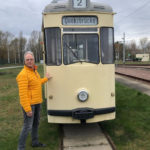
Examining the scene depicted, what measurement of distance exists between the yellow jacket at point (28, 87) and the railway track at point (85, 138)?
1.42m

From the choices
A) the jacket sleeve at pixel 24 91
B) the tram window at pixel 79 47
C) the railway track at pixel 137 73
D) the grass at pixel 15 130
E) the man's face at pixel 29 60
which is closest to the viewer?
the jacket sleeve at pixel 24 91

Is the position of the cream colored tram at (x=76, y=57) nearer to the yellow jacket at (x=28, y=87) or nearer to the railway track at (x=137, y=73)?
the yellow jacket at (x=28, y=87)

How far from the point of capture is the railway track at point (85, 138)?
4.57 meters

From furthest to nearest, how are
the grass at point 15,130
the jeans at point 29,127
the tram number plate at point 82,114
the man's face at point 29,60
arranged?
1. the grass at point 15,130
2. the tram number plate at point 82,114
3. the jeans at point 29,127
4. the man's face at point 29,60

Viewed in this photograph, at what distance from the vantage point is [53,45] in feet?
15.5

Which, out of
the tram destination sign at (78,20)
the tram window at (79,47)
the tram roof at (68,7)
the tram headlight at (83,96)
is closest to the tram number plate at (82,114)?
the tram headlight at (83,96)

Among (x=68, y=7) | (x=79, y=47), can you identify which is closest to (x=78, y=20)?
(x=68, y=7)

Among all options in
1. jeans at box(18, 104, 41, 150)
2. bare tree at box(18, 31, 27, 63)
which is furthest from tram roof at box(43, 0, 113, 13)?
bare tree at box(18, 31, 27, 63)

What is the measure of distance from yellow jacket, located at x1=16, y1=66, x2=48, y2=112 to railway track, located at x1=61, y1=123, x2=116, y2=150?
1.42 metres

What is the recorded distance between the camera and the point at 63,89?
470 centimetres

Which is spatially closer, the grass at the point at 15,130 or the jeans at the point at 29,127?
the jeans at the point at 29,127

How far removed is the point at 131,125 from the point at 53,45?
127 inches

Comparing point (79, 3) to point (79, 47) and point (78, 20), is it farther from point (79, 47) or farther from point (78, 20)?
point (79, 47)

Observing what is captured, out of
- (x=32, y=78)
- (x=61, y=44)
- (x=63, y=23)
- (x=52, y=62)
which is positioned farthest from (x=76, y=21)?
(x=32, y=78)
